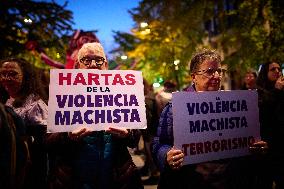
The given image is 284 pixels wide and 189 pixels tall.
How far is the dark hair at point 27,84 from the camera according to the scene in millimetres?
3316

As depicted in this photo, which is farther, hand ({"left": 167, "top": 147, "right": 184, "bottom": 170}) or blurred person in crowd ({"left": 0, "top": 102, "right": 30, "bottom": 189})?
hand ({"left": 167, "top": 147, "right": 184, "bottom": 170})

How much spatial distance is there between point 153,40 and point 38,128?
14.7 meters

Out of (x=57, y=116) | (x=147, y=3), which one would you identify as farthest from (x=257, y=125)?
(x=147, y=3)

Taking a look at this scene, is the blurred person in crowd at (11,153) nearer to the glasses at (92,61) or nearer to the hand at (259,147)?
the glasses at (92,61)

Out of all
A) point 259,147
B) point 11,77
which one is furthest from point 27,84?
point 259,147

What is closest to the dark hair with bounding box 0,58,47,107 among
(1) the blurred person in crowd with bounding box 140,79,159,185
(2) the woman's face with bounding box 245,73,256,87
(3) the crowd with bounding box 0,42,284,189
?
(3) the crowd with bounding box 0,42,284,189

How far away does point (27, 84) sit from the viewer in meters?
3.38

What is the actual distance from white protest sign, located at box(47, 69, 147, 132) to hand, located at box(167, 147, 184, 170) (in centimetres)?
42

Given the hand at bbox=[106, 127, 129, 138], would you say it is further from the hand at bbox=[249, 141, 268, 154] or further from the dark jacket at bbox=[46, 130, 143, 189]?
the hand at bbox=[249, 141, 268, 154]

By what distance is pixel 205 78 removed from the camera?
304 cm

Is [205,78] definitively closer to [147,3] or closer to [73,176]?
[73,176]

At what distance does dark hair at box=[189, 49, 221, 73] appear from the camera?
306 cm

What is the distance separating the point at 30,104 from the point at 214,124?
159cm

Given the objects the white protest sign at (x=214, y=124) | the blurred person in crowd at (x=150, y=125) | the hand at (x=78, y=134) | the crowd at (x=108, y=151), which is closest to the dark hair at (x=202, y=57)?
the crowd at (x=108, y=151)
